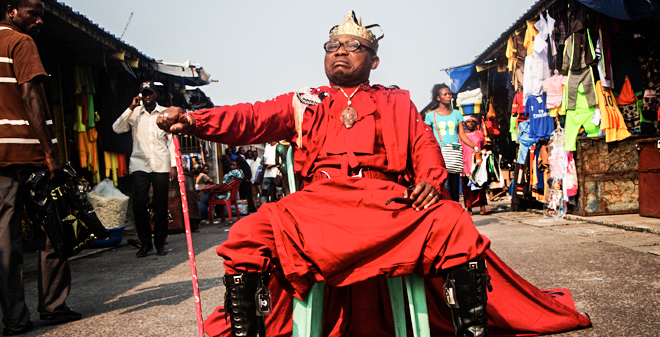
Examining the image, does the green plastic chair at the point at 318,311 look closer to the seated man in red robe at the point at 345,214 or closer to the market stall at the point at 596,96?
the seated man in red robe at the point at 345,214

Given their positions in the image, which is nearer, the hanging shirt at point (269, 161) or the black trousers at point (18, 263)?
the black trousers at point (18, 263)

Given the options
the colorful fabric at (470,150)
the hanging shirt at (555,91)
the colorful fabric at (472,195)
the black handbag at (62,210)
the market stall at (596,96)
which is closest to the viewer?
the black handbag at (62,210)

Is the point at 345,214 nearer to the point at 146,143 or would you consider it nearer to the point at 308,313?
the point at 308,313

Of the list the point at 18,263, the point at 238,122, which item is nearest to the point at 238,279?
the point at 238,122

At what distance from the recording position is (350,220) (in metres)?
2.00

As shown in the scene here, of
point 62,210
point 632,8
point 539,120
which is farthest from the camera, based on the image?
point 539,120

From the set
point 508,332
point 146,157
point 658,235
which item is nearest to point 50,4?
point 146,157

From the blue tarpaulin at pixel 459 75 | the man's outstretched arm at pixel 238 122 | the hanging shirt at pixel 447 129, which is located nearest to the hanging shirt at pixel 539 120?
the hanging shirt at pixel 447 129

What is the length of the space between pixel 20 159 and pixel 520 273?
398 cm

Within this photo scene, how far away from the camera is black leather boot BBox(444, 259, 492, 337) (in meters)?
1.85

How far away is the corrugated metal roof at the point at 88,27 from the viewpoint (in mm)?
5853

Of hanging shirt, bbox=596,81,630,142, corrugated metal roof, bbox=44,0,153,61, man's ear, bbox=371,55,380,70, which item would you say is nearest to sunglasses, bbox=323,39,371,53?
man's ear, bbox=371,55,380,70

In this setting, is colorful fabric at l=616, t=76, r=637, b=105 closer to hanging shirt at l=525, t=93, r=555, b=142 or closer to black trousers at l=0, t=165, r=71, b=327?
hanging shirt at l=525, t=93, r=555, b=142

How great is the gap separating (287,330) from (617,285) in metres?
2.50
